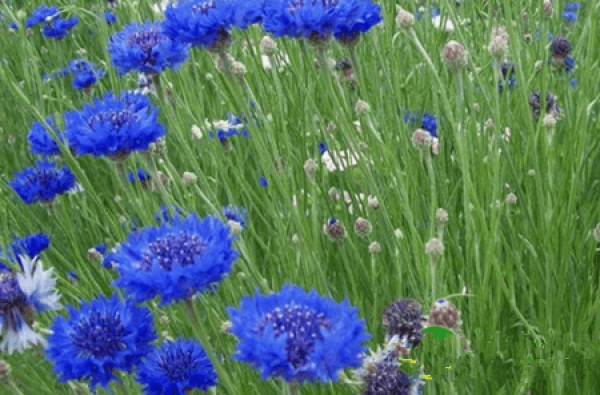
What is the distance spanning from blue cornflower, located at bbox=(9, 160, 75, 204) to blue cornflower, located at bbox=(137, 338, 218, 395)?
1071 mm

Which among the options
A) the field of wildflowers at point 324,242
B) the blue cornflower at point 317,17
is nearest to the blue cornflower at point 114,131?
the field of wildflowers at point 324,242

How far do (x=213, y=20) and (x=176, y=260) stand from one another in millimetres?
622

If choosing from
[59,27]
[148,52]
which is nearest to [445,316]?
[148,52]

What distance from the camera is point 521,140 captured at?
1981 mm

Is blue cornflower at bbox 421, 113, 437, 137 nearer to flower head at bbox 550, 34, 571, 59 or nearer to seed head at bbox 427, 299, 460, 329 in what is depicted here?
flower head at bbox 550, 34, 571, 59

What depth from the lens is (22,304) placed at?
120 cm

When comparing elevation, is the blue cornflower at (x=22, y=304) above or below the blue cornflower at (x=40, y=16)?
below

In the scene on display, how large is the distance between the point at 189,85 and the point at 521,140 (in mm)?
981

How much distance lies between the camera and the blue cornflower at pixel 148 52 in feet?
5.46

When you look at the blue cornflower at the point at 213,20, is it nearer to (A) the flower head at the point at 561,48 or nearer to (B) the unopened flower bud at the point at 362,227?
(B) the unopened flower bud at the point at 362,227

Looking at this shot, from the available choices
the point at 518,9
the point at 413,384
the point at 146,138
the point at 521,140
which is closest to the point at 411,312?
the point at 413,384

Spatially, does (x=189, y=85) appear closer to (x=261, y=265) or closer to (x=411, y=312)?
(x=261, y=265)

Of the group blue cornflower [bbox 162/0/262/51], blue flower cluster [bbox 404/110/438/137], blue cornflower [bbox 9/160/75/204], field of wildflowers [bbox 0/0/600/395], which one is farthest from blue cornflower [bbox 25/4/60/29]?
blue cornflower [bbox 162/0/262/51]

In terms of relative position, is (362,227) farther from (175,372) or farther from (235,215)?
(175,372)
